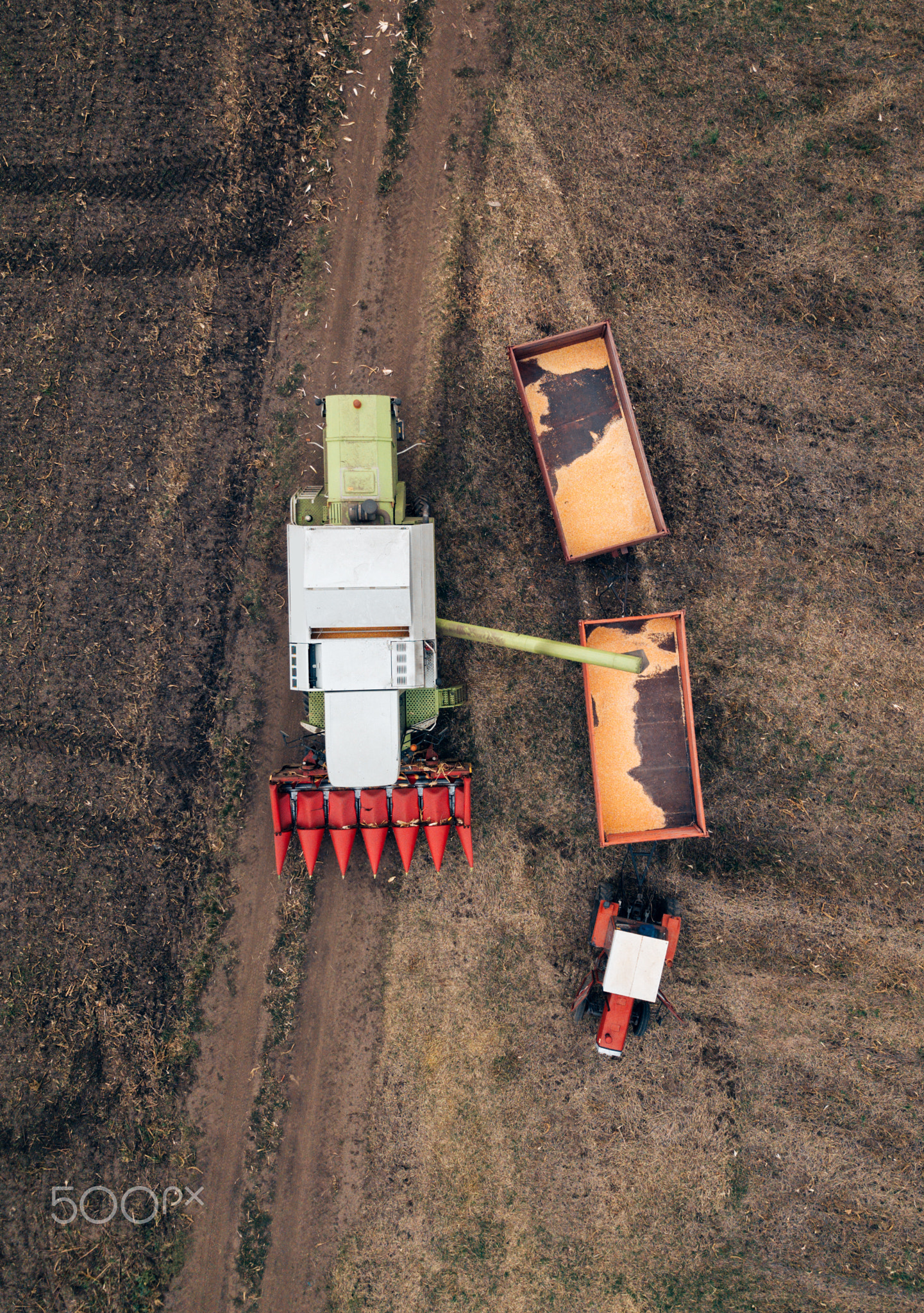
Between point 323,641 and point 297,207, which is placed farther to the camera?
point 297,207

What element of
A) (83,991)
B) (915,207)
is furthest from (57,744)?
(915,207)

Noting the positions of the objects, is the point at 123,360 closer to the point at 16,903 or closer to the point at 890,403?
the point at 16,903

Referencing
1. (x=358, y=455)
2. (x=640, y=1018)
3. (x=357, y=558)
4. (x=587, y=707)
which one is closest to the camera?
(x=357, y=558)

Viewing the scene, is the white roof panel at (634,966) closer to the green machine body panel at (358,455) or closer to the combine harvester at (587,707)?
the combine harvester at (587,707)

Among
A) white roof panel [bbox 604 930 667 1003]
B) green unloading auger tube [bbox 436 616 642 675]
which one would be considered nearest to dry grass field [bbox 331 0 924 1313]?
white roof panel [bbox 604 930 667 1003]

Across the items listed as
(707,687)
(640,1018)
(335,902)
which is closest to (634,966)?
(640,1018)

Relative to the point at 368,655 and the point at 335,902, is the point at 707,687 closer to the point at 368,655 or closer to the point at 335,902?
the point at 368,655
